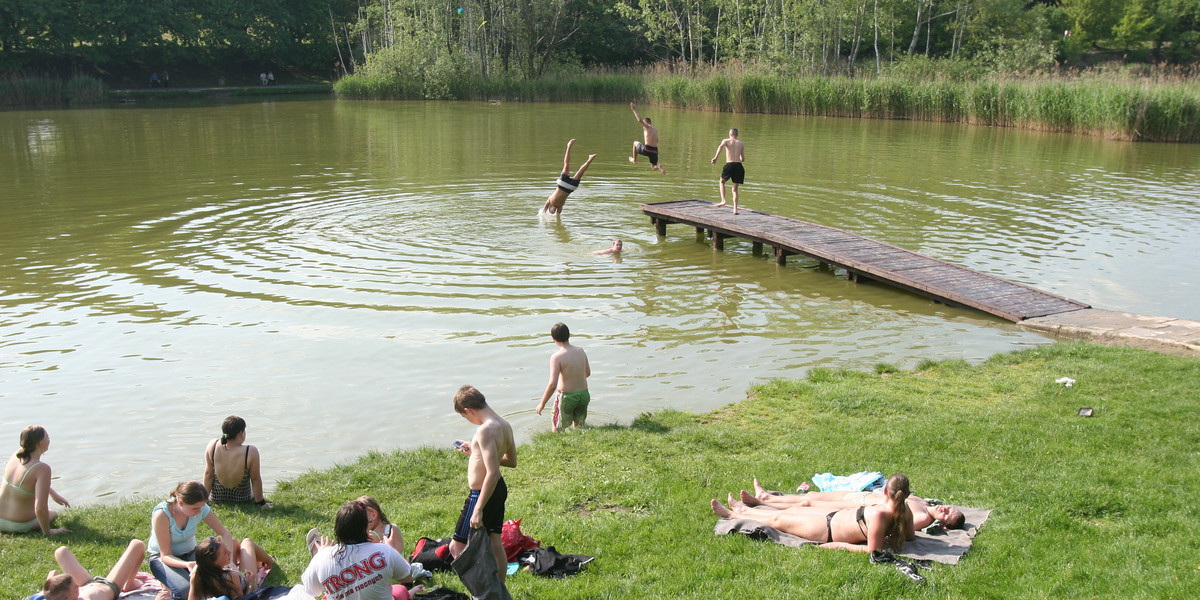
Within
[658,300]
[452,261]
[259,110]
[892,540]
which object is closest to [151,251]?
[452,261]

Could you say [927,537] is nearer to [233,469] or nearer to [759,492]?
[759,492]

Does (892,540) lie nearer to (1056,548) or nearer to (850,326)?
(1056,548)

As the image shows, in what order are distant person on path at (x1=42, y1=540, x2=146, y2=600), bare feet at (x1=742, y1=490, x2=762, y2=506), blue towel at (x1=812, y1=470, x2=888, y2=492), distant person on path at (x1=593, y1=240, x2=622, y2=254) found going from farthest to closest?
1. distant person on path at (x1=593, y1=240, x2=622, y2=254)
2. blue towel at (x1=812, y1=470, x2=888, y2=492)
3. bare feet at (x1=742, y1=490, x2=762, y2=506)
4. distant person on path at (x1=42, y1=540, x2=146, y2=600)

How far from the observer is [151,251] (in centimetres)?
1789

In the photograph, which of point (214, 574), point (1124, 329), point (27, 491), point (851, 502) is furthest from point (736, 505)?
point (1124, 329)

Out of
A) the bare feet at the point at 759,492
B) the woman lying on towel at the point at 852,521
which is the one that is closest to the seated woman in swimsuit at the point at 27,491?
the woman lying on towel at the point at 852,521

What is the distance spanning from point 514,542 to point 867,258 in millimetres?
11104

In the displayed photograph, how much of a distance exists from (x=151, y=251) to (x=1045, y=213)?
20165 mm

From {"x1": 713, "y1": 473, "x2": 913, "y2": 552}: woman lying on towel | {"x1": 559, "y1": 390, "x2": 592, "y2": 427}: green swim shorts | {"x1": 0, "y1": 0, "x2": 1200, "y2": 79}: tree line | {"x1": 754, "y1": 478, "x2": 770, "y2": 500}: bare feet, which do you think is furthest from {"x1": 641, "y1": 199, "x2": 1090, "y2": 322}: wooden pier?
{"x1": 0, "y1": 0, "x2": 1200, "y2": 79}: tree line

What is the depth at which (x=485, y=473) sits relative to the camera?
6.49 m

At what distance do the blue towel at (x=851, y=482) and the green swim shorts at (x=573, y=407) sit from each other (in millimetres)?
2875

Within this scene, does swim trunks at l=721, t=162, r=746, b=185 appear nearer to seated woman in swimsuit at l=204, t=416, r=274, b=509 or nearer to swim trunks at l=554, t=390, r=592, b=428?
swim trunks at l=554, t=390, r=592, b=428

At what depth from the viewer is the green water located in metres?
11.0

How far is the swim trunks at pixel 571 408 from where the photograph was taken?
9.95 m
